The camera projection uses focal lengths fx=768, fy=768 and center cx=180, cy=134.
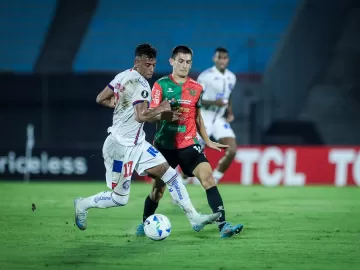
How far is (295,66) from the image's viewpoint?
19484mm

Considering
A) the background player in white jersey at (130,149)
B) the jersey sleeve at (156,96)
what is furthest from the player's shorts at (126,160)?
the jersey sleeve at (156,96)

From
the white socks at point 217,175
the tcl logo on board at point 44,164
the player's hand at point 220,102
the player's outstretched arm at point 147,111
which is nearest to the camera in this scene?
the player's outstretched arm at point 147,111

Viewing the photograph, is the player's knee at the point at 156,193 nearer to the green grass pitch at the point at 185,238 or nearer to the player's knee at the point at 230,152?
the green grass pitch at the point at 185,238

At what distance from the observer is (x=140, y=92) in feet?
25.2

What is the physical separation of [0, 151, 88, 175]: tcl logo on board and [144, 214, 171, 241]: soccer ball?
34.4 ft

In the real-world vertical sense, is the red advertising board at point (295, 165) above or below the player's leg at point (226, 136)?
below

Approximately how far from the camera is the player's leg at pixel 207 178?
819 centimetres

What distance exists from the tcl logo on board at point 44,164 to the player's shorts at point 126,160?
10.2 metres

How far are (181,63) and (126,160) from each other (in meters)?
1.29

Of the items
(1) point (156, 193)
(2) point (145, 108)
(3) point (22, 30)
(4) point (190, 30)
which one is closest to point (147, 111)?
(2) point (145, 108)

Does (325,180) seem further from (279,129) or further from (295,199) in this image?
(295,199)

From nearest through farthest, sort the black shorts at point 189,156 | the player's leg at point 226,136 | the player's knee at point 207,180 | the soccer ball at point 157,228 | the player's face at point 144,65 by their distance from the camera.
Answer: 1. the soccer ball at point 157,228
2. the player's face at point 144,65
3. the player's knee at point 207,180
4. the black shorts at point 189,156
5. the player's leg at point 226,136

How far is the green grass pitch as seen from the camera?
6.57 m

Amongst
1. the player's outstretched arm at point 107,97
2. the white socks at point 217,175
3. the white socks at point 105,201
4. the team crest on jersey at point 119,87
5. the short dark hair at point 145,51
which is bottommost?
the white socks at point 217,175
